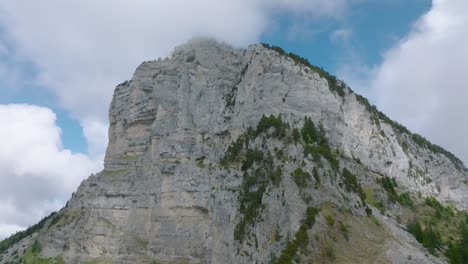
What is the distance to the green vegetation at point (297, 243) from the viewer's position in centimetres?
6830

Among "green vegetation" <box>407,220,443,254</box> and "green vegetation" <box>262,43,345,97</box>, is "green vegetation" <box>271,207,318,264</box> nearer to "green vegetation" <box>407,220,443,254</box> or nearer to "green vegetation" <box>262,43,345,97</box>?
"green vegetation" <box>407,220,443,254</box>

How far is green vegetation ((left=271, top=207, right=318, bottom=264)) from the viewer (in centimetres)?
6830

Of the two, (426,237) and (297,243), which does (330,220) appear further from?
(426,237)

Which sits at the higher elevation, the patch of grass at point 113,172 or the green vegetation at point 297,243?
the patch of grass at point 113,172

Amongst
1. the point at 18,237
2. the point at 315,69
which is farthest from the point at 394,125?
the point at 18,237

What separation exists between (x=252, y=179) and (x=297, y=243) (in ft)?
86.7

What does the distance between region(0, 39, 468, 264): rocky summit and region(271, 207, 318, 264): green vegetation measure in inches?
8.9

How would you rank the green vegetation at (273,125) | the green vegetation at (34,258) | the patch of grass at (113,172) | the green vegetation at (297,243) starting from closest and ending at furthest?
1. the green vegetation at (297,243)
2. the green vegetation at (273,125)
3. the green vegetation at (34,258)
4. the patch of grass at (113,172)

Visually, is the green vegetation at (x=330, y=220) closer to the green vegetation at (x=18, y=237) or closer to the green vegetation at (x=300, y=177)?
the green vegetation at (x=300, y=177)

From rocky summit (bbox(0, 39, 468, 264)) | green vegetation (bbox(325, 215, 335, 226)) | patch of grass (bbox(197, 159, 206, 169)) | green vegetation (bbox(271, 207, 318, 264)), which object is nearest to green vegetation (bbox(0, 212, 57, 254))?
rocky summit (bbox(0, 39, 468, 264))

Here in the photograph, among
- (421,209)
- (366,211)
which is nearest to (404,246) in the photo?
(366,211)

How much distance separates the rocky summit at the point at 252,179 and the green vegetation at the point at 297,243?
22cm

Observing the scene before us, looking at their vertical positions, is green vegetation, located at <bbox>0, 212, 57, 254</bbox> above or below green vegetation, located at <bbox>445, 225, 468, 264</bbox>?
above

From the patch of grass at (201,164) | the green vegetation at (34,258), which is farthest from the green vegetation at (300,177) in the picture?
the green vegetation at (34,258)
